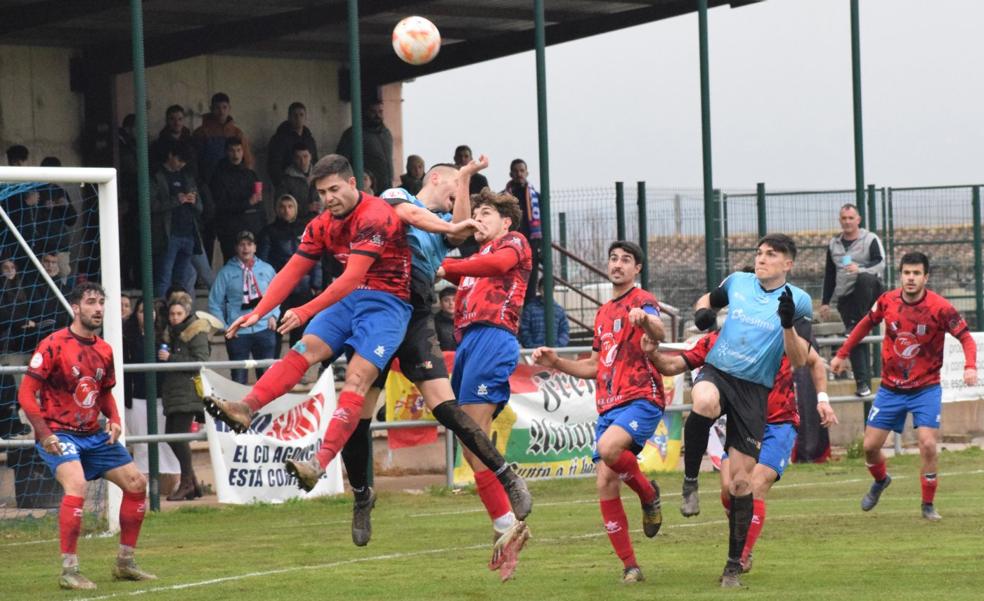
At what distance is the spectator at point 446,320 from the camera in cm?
1728

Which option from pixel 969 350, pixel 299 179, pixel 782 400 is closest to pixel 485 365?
pixel 782 400

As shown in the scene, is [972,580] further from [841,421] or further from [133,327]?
[841,421]

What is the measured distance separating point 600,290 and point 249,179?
25.0ft

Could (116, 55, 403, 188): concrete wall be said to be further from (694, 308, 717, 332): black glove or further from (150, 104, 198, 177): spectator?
(694, 308, 717, 332): black glove

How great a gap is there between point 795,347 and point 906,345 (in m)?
4.47

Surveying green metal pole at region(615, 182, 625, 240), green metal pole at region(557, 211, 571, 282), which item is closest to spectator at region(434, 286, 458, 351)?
green metal pole at region(615, 182, 625, 240)

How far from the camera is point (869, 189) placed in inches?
878

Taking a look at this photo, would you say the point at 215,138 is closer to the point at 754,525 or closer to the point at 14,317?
the point at 14,317

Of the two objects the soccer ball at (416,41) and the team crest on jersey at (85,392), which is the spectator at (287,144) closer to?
the soccer ball at (416,41)

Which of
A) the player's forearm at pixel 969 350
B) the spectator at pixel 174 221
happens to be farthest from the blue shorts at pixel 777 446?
the spectator at pixel 174 221

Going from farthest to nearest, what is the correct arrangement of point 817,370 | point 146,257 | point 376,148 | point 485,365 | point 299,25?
point 299,25, point 376,148, point 146,257, point 485,365, point 817,370

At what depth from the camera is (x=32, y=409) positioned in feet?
35.9

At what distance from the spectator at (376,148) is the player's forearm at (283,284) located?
1043 centimetres

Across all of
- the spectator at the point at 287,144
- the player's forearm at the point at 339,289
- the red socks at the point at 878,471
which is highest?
the spectator at the point at 287,144
